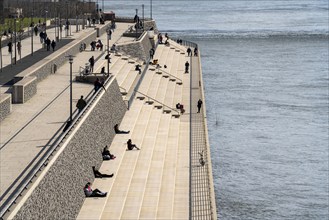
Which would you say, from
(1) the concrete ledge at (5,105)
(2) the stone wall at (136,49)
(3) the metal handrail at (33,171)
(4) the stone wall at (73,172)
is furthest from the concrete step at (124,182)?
(2) the stone wall at (136,49)

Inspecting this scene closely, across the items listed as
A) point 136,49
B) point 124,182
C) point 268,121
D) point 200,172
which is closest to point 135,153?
point 200,172

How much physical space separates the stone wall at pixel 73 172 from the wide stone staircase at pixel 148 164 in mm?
683

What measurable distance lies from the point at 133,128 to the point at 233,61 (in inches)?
2344

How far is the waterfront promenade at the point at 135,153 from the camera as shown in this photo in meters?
31.5

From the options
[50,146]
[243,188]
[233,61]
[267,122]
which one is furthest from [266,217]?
[233,61]

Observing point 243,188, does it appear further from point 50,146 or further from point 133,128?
point 50,146

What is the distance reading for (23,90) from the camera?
134 ft

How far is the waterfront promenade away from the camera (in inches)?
1241

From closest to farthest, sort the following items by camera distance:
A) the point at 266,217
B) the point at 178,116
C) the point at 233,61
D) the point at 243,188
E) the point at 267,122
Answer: the point at 266,217 < the point at 243,188 < the point at 178,116 < the point at 267,122 < the point at 233,61

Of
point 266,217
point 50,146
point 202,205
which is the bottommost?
point 266,217

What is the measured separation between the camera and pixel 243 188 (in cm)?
4753

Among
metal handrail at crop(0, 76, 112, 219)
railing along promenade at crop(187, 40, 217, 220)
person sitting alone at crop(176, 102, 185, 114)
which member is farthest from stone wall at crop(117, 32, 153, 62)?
metal handrail at crop(0, 76, 112, 219)

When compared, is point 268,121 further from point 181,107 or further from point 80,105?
point 80,105

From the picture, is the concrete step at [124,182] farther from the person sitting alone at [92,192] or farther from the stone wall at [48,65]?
the stone wall at [48,65]
